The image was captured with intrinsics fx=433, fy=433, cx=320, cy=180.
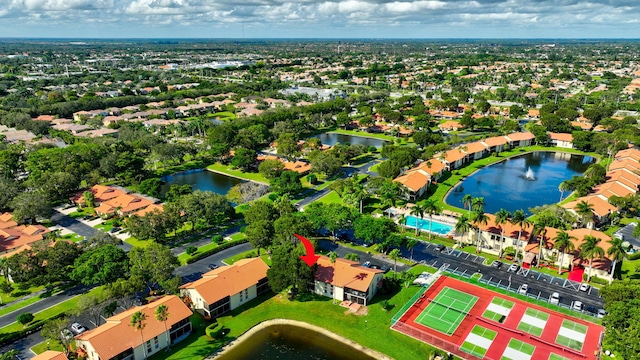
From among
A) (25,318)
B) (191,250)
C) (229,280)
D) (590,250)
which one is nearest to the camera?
(25,318)

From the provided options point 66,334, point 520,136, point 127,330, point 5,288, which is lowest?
point 5,288

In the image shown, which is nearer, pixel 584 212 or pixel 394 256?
pixel 394 256

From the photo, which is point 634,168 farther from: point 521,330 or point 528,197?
point 521,330

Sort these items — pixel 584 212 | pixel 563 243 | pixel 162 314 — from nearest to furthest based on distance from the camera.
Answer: pixel 162 314 < pixel 563 243 < pixel 584 212

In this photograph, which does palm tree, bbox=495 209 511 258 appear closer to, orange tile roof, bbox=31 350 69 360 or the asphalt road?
the asphalt road

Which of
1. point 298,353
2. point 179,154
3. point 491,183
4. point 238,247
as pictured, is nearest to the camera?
point 298,353

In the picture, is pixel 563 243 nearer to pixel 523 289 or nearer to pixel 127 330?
pixel 523 289

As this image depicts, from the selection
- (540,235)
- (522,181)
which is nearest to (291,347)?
(540,235)

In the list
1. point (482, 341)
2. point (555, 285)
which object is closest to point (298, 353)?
point (482, 341)
